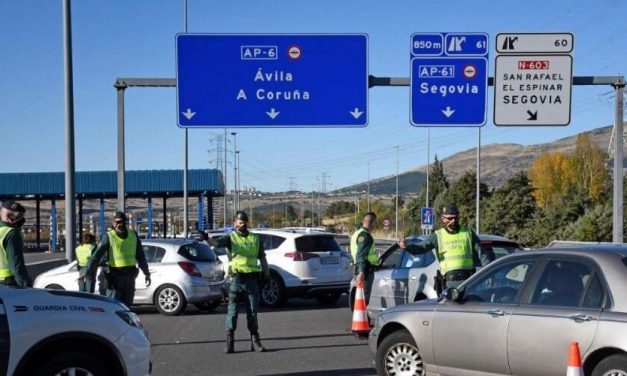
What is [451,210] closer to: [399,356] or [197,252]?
[399,356]

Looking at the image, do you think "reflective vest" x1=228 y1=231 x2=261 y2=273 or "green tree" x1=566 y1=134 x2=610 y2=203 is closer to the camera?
"reflective vest" x1=228 y1=231 x2=261 y2=273

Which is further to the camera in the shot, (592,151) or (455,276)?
(592,151)

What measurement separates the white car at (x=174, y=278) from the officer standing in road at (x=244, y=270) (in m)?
4.84

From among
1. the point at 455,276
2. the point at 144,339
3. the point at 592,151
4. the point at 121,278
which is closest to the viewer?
the point at 144,339

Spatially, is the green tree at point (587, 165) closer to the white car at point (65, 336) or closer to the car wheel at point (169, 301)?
the car wheel at point (169, 301)

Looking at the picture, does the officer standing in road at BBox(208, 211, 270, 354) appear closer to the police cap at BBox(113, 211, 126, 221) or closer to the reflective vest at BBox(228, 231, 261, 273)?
the reflective vest at BBox(228, 231, 261, 273)

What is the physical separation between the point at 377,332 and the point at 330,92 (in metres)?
8.78

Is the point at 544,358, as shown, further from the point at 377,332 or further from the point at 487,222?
the point at 487,222

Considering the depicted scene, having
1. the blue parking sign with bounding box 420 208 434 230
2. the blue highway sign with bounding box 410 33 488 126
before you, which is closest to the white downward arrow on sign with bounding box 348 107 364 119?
the blue highway sign with bounding box 410 33 488 126

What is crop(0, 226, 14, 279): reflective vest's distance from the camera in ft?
29.3

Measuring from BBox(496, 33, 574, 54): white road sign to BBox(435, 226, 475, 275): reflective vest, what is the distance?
21.5 ft

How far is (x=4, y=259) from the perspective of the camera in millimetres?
9000

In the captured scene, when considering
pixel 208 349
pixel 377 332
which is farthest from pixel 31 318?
pixel 208 349

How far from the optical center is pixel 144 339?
24.6 ft
